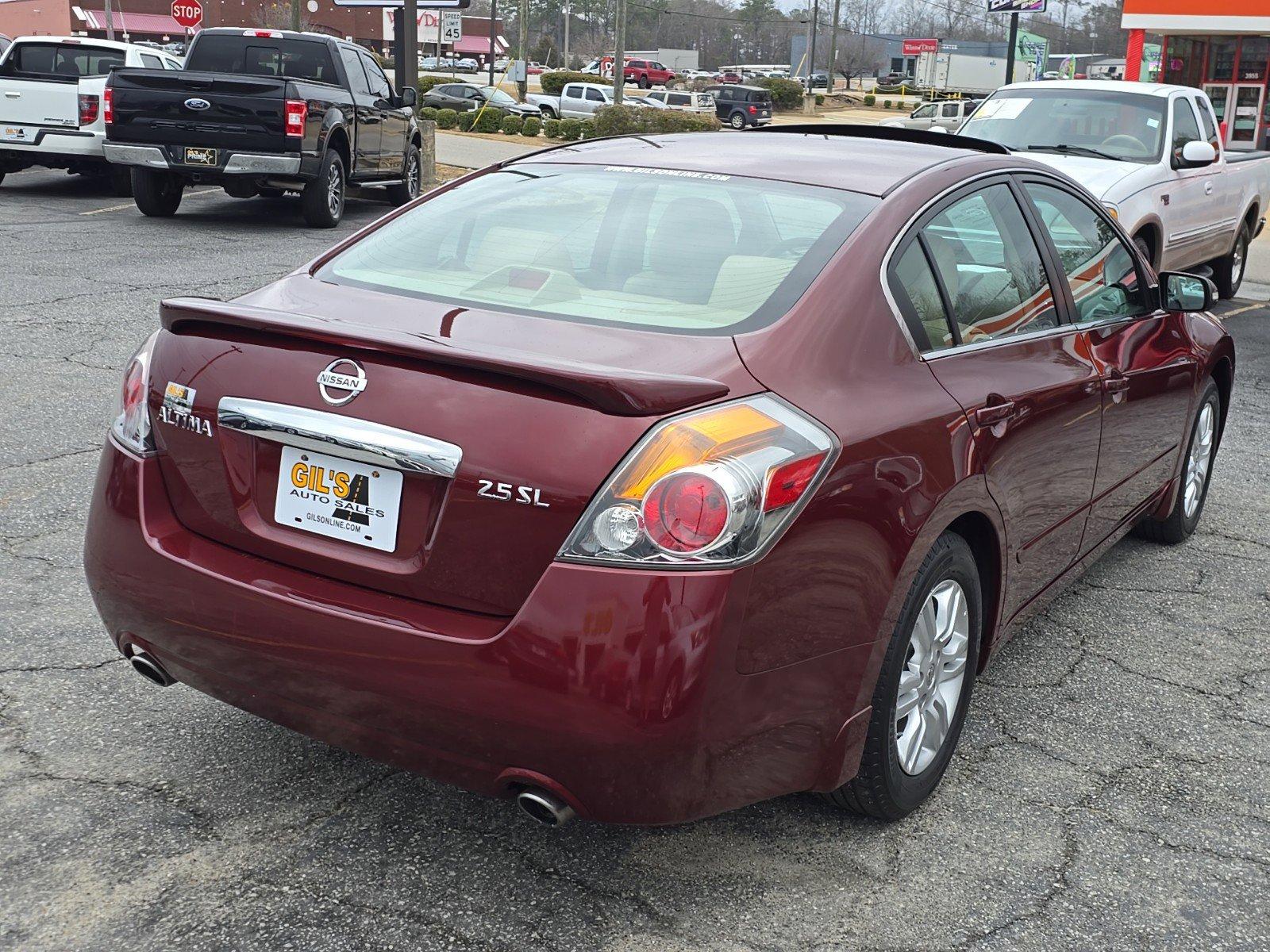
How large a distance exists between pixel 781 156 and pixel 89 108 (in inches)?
508

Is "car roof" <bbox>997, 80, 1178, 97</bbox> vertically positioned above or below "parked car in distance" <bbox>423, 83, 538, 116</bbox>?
below

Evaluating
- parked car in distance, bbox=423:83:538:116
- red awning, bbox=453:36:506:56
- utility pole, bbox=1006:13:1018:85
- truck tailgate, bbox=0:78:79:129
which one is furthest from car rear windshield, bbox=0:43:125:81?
red awning, bbox=453:36:506:56

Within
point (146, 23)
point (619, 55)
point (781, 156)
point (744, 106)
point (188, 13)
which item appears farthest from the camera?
point (146, 23)

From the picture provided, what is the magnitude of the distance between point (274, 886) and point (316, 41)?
1286 cm

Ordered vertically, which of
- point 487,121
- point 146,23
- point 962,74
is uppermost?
point 146,23

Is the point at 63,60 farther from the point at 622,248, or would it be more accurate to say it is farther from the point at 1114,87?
the point at 622,248

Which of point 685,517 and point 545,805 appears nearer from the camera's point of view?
point 685,517

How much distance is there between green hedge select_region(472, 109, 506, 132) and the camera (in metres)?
33.2

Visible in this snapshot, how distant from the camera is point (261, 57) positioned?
572 inches

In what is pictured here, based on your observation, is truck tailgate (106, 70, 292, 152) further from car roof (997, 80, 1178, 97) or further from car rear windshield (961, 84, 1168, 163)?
car roof (997, 80, 1178, 97)

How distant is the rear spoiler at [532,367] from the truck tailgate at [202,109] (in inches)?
411

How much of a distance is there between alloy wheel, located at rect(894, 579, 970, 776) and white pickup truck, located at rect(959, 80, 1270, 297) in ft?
22.1

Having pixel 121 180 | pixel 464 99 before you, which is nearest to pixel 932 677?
pixel 121 180

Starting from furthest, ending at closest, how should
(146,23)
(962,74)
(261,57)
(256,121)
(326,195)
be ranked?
(146,23), (962,74), (261,57), (326,195), (256,121)
